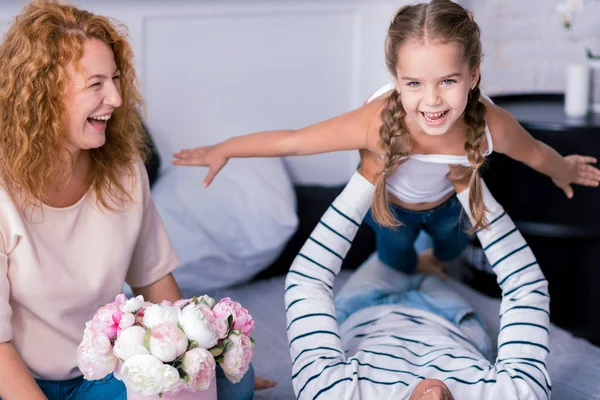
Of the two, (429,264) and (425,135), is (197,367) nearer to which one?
(425,135)

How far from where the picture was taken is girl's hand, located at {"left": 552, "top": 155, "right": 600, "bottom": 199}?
6.27 ft

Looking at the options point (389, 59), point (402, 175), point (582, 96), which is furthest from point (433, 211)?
point (582, 96)

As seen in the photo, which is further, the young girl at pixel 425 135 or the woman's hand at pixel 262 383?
the woman's hand at pixel 262 383

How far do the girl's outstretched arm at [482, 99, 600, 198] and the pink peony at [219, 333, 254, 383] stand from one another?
0.69 m

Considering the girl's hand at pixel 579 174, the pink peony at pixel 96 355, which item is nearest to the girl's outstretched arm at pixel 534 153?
the girl's hand at pixel 579 174

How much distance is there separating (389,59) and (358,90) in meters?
1.07

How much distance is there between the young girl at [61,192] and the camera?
55.1 inches

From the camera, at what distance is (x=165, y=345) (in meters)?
1.21

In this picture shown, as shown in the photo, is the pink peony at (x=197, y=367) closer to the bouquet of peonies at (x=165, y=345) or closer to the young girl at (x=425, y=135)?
the bouquet of peonies at (x=165, y=345)

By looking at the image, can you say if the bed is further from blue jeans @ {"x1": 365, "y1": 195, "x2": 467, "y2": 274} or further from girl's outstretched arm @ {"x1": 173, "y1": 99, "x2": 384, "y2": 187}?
girl's outstretched arm @ {"x1": 173, "y1": 99, "x2": 384, "y2": 187}

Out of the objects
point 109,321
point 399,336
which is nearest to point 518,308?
point 399,336

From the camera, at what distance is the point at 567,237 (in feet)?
7.13

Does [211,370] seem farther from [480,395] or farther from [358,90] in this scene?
[358,90]

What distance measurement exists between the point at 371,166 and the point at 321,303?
319 millimetres
